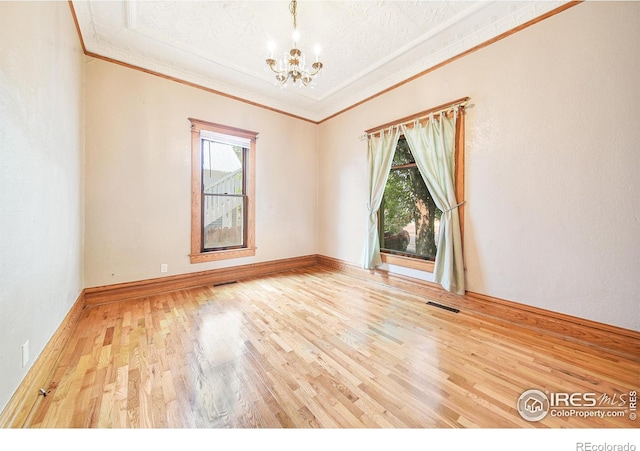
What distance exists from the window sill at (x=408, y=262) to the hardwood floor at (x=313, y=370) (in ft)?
2.02

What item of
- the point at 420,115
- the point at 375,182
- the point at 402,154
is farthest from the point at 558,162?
the point at 375,182

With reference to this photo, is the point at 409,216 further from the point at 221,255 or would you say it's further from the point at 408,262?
the point at 221,255

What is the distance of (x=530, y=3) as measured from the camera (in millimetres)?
2359

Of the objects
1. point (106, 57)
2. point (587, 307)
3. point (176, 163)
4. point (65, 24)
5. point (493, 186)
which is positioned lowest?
point (587, 307)

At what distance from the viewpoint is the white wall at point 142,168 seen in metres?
3.03

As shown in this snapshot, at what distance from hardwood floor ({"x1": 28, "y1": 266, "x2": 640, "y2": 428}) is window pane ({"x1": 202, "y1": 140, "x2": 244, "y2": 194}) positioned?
2027 millimetres

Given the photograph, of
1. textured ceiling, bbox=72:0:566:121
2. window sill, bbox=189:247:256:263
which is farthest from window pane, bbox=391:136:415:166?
window sill, bbox=189:247:256:263

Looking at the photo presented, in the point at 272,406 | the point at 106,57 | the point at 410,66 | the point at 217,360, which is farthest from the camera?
the point at 410,66

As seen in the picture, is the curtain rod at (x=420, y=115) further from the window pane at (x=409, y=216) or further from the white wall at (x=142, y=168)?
the white wall at (x=142, y=168)

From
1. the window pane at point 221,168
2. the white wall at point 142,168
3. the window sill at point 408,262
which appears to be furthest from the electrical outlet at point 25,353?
the window sill at point 408,262

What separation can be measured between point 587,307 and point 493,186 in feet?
4.53

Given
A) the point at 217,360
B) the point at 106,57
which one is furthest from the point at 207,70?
the point at 217,360

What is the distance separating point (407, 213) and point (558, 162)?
5.74 ft

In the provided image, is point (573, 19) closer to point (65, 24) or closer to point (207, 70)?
point (207, 70)
